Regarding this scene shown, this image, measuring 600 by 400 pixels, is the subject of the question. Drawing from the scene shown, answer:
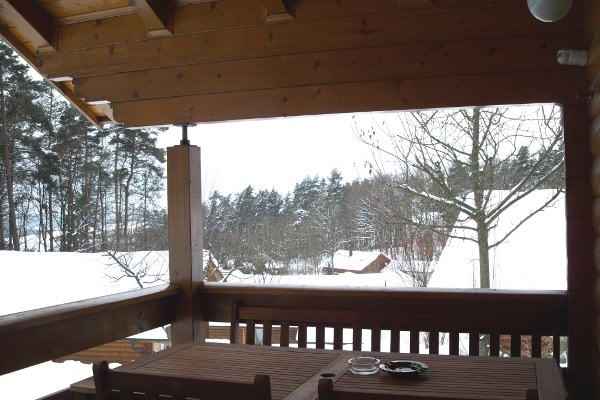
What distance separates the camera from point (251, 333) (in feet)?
10.5

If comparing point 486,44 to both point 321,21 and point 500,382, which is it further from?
point 500,382

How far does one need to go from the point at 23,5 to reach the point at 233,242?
6.03 meters

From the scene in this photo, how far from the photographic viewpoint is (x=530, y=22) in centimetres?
280

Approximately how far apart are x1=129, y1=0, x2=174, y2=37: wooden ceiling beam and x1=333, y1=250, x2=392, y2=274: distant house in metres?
4.53

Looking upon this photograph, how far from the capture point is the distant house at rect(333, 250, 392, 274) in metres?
7.18

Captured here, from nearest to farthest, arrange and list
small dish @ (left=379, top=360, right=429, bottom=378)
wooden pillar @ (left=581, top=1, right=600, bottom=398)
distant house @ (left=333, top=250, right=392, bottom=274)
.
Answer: small dish @ (left=379, top=360, right=429, bottom=378) < wooden pillar @ (left=581, top=1, right=600, bottom=398) < distant house @ (left=333, top=250, right=392, bottom=274)

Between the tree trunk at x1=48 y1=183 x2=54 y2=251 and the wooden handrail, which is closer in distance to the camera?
the wooden handrail

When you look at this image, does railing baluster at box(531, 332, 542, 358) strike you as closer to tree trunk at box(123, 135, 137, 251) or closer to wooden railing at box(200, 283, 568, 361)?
wooden railing at box(200, 283, 568, 361)

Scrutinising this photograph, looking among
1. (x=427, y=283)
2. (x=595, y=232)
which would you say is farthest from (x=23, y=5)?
(x=427, y=283)

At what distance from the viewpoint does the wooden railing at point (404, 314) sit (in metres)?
2.82

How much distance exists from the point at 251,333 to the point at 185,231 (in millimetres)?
796

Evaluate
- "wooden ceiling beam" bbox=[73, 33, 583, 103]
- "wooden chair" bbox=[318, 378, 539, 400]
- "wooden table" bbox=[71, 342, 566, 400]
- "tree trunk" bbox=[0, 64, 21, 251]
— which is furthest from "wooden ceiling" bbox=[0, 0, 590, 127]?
"tree trunk" bbox=[0, 64, 21, 251]

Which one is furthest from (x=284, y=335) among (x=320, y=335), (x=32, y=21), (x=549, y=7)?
(x=32, y=21)

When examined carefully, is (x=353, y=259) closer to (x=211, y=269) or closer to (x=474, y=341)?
(x=211, y=269)
